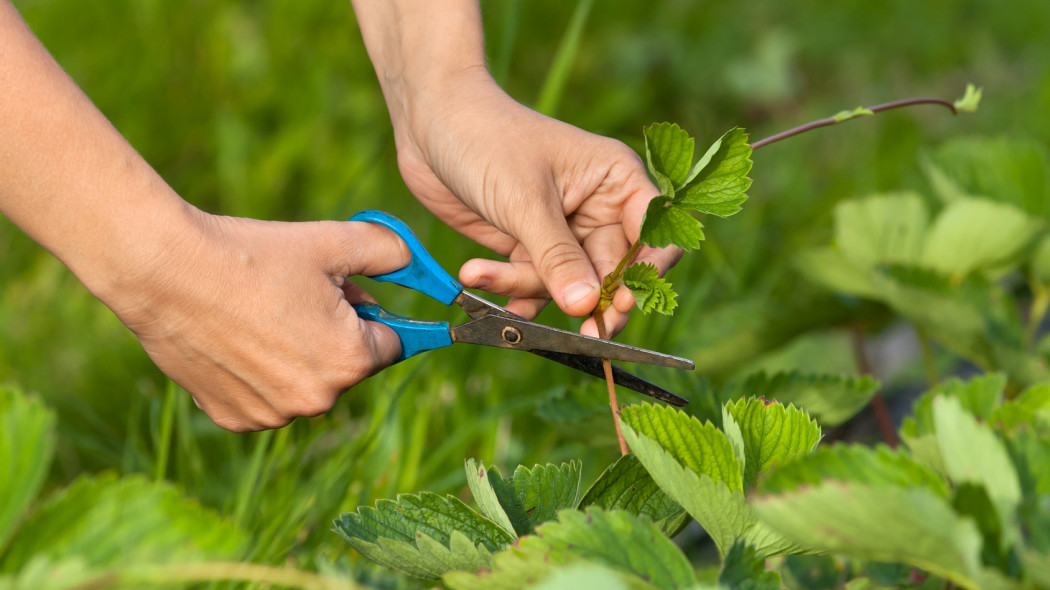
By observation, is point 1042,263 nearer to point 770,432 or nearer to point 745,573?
point 770,432

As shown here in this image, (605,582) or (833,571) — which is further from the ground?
(605,582)

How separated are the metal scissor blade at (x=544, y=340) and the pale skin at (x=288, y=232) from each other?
43 mm

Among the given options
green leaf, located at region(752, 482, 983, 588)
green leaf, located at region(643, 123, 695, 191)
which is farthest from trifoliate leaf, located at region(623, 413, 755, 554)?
green leaf, located at region(643, 123, 695, 191)

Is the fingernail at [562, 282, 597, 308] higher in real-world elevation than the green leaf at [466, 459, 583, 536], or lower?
higher

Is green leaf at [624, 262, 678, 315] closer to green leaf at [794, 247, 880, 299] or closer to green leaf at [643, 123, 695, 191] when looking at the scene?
green leaf at [643, 123, 695, 191]

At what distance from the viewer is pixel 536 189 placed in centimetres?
98

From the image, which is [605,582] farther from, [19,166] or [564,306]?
[19,166]

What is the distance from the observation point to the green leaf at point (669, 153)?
0.69m

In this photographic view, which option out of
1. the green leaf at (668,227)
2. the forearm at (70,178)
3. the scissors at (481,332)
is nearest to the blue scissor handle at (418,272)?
the scissors at (481,332)

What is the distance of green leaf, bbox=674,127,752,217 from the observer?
2.21ft

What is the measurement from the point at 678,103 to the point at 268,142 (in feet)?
4.65

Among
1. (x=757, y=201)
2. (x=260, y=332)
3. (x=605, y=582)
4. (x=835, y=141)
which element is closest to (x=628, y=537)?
(x=605, y=582)

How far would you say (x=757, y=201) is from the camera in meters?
2.48

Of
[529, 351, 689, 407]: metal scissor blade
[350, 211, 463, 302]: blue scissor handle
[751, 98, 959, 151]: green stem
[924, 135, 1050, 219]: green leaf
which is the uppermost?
[751, 98, 959, 151]: green stem
